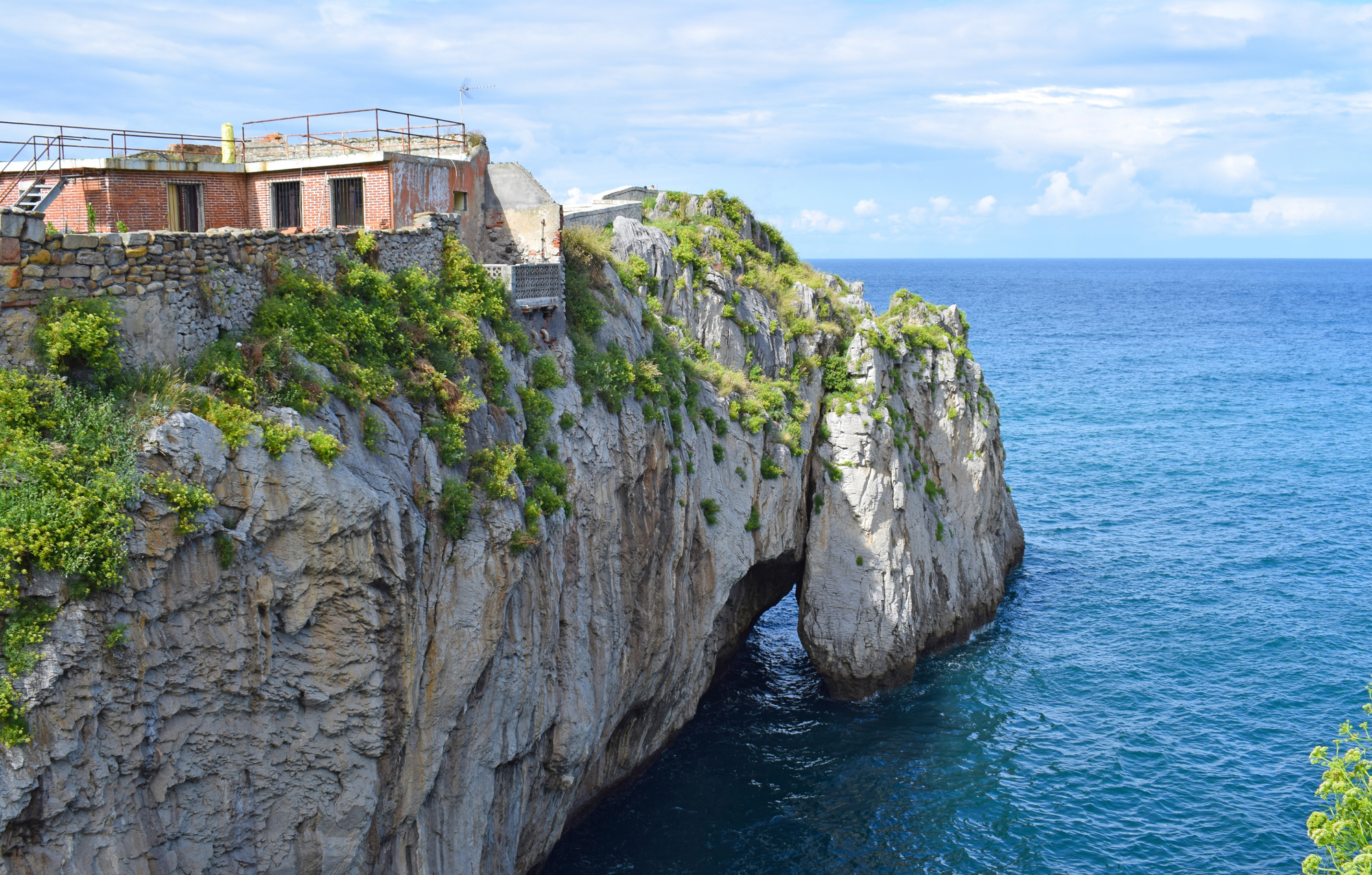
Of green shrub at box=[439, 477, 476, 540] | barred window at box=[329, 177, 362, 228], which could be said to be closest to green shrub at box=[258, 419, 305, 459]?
green shrub at box=[439, 477, 476, 540]

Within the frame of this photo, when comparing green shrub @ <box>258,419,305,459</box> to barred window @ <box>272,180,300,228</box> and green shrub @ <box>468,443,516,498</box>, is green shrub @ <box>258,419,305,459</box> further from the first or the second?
barred window @ <box>272,180,300,228</box>

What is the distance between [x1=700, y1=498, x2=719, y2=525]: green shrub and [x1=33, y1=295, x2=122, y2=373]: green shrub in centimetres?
2014

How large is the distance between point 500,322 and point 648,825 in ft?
53.5

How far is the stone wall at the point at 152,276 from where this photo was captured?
674 inches

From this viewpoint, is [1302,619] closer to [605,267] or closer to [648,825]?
[648,825]

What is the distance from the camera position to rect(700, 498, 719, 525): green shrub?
34.7 meters

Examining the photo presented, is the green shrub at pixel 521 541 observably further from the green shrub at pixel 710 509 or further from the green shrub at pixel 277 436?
the green shrub at pixel 710 509

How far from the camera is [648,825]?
3173 cm

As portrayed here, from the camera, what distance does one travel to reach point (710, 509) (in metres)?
34.8

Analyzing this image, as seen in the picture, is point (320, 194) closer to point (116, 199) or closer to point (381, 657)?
point (116, 199)

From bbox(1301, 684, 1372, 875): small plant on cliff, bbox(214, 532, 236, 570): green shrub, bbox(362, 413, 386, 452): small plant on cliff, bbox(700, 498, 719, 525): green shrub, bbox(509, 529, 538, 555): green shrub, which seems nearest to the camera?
bbox(1301, 684, 1372, 875): small plant on cliff

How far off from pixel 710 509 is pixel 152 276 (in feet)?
65.4

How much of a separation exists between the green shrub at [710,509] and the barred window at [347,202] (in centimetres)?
1419

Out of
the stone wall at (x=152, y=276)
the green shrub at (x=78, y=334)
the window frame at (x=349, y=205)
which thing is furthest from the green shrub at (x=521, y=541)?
the window frame at (x=349, y=205)
